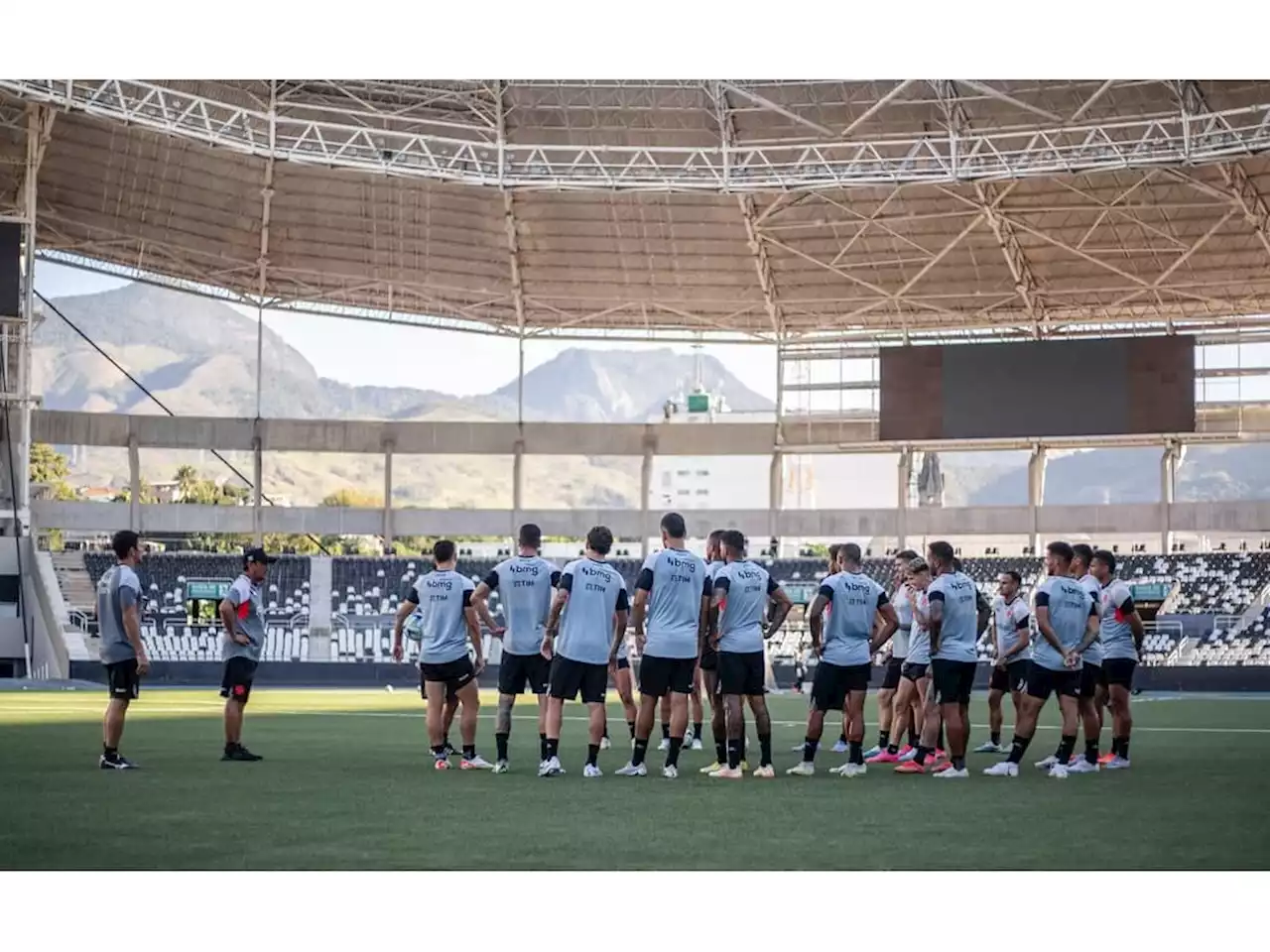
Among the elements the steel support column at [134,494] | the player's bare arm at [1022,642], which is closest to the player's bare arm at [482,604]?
the player's bare arm at [1022,642]

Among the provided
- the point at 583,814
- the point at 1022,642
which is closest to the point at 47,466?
the point at 1022,642

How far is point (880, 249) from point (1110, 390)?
7.20m

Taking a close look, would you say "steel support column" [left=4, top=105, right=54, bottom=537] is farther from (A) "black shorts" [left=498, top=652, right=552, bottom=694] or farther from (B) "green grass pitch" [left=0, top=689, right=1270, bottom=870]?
(A) "black shorts" [left=498, top=652, right=552, bottom=694]

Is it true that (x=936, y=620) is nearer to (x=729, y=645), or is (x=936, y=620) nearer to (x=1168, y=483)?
(x=729, y=645)

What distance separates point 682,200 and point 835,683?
33.9 metres

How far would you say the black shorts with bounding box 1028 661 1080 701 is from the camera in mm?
16250

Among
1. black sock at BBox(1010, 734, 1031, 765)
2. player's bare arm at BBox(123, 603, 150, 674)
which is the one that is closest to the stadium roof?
black sock at BBox(1010, 734, 1031, 765)

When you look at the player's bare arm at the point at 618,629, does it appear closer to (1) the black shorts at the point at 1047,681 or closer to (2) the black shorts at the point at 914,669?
(2) the black shorts at the point at 914,669

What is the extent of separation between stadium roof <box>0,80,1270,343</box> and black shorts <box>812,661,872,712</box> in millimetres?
24738

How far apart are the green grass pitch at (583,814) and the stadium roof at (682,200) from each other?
2424 cm
